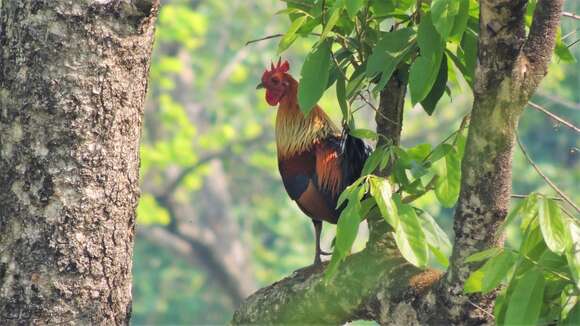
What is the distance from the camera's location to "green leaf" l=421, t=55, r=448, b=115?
2918mm

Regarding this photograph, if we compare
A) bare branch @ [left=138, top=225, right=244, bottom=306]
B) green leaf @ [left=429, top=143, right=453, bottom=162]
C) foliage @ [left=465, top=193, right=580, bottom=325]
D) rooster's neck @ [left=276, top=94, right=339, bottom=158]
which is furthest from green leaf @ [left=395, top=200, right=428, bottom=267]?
bare branch @ [left=138, top=225, right=244, bottom=306]

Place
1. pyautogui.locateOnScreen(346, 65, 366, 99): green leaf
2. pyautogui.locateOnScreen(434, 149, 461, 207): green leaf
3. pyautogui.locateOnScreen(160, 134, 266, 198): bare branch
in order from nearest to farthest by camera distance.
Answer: pyautogui.locateOnScreen(346, 65, 366, 99): green leaf < pyautogui.locateOnScreen(434, 149, 461, 207): green leaf < pyautogui.locateOnScreen(160, 134, 266, 198): bare branch

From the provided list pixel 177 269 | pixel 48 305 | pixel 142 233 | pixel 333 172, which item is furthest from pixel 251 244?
pixel 48 305

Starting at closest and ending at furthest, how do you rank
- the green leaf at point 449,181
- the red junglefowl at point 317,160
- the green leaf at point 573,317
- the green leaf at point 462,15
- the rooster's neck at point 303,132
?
the green leaf at point 573,317 → the green leaf at point 462,15 → the green leaf at point 449,181 → the red junglefowl at point 317,160 → the rooster's neck at point 303,132

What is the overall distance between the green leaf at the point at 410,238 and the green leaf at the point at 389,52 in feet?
1.33

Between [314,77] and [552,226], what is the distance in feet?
2.76

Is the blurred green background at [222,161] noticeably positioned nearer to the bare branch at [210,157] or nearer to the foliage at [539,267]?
the bare branch at [210,157]

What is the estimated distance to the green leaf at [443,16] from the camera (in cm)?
247

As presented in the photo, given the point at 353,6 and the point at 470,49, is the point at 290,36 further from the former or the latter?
the point at 470,49

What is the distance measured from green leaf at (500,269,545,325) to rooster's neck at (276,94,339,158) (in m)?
2.16

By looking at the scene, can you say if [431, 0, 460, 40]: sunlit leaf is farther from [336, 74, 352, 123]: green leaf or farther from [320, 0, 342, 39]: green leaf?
[336, 74, 352, 123]: green leaf

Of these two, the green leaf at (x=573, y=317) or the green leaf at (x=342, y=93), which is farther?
the green leaf at (x=342, y=93)

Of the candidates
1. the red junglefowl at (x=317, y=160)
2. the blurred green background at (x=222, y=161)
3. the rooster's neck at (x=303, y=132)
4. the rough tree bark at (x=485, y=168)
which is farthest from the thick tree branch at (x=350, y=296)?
the blurred green background at (x=222, y=161)

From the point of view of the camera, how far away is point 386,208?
2.42 meters
